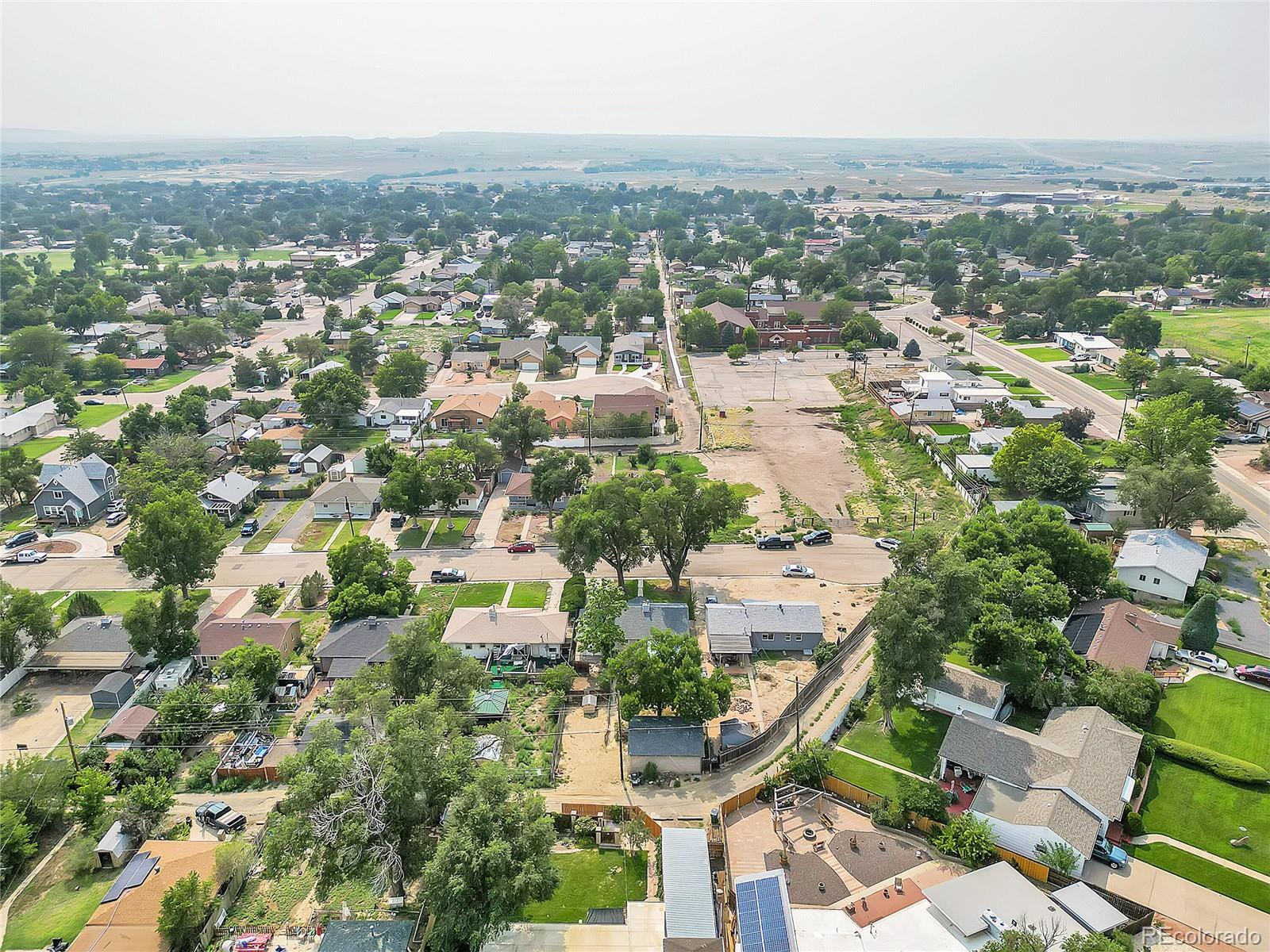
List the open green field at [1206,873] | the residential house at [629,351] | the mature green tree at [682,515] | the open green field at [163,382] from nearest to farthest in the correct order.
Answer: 1. the open green field at [1206,873]
2. the mature green tree at [682,515]
3. the open green field at [163,382]
4. the residential house at [629,351]

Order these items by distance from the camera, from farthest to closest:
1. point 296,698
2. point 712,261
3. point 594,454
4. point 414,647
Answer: point 712,261 → point 594,454 → point 296,698 → point 414,647

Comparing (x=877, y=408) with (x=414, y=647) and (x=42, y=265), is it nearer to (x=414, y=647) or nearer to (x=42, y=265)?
(x=414, y=647)

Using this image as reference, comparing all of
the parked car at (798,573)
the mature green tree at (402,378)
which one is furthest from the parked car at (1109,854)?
the mature green tree at (402,378)

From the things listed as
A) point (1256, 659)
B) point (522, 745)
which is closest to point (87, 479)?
point (522, 745)

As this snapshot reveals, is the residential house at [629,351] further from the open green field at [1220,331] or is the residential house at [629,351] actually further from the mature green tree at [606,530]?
the open green field at [1220,331]

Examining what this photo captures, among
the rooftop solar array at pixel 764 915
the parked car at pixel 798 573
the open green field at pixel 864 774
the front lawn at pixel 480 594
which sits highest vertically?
Result: the rooftop solar array at pixel 764 915

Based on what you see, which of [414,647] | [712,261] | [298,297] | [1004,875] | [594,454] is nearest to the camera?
[1004,875]

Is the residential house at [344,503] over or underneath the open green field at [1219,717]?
underneath
